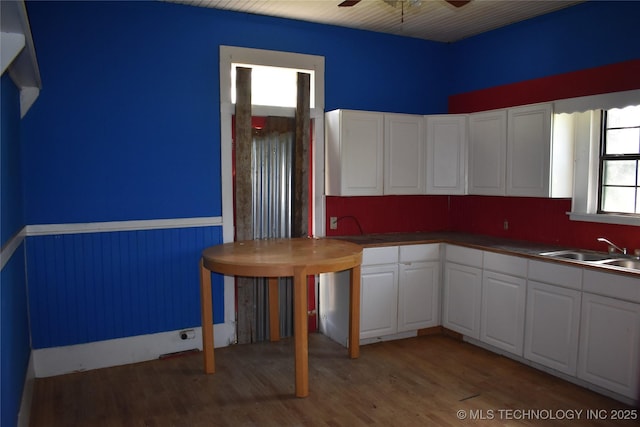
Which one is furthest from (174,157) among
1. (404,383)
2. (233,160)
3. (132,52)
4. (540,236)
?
(540,236)

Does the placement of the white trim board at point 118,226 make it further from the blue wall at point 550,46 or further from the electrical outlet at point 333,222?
the blue wall at point 550,46

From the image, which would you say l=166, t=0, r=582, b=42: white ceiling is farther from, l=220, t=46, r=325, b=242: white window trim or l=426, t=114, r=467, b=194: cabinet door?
l=426, t=114, r=467, b=194: cabinet door

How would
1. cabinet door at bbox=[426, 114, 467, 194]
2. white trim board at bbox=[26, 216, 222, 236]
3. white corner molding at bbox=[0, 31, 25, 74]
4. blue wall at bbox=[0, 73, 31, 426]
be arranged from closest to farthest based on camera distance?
white corner molding at bbox=[0, 31, 25, 74] < blue wall at bbox=[0, 73, 31, 426] < white trim board at bbox=[26, 216, 222, 236] < cabinet door at bbox=[426, 114, 467, 194]

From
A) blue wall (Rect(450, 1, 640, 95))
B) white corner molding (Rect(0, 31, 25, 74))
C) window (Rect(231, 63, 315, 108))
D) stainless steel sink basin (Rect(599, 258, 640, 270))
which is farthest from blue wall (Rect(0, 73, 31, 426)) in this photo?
blue wall (Rect(450, 1, 640, 95))

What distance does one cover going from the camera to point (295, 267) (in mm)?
3188

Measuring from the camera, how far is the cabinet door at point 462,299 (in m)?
4.13

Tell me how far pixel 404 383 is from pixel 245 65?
114 inches

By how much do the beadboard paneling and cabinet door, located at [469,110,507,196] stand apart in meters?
2.41

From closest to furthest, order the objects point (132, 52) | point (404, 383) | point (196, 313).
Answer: point (404, 383) < point (132, 52) < point (196, 313)

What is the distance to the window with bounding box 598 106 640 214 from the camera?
3666mm

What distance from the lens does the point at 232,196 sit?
13.8ft

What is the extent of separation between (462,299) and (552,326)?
2.90 feet

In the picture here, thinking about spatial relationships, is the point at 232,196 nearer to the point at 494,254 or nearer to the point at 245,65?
the point at 245,65

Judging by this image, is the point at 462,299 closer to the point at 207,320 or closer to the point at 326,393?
the point at 326,393
